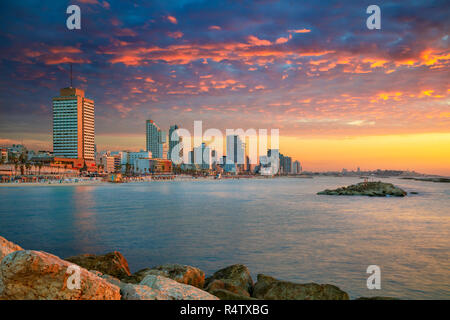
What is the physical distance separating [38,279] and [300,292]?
8.30 meters

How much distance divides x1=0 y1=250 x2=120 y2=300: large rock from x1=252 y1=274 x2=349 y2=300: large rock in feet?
21.5

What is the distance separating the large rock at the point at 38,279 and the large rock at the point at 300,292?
6554 millimetres

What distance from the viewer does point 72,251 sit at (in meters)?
22.7

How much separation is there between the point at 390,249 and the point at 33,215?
42.7 m

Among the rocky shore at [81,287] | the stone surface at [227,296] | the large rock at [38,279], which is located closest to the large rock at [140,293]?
the rocky shore at [81,287]

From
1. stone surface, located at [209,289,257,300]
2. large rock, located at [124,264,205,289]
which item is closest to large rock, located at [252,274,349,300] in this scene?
stone surface, located at [209,289,257,300]

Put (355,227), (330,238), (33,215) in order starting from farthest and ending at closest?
(33,215) < (355,227) < (330,238)

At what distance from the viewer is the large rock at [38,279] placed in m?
7.43

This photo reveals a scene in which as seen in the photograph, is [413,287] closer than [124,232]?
Yes

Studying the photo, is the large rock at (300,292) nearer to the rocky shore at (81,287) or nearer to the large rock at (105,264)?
the rocky shore at (81,287)

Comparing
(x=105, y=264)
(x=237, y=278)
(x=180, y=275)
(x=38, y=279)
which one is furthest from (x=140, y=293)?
(x=105, y=264)

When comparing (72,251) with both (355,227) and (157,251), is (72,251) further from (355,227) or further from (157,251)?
(355,227)

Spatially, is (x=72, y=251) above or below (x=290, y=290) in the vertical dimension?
below

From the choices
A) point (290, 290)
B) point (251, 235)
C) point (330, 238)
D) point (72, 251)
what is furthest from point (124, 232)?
point (290, 290)
